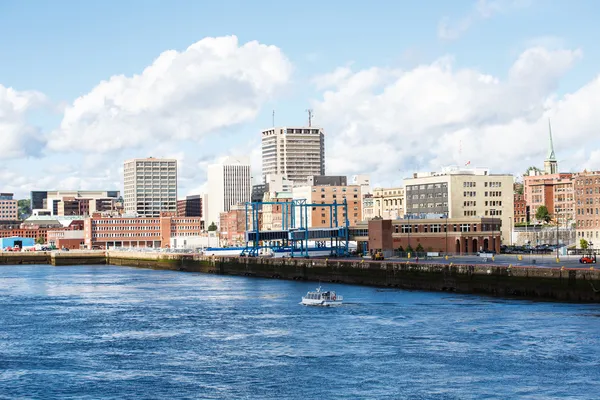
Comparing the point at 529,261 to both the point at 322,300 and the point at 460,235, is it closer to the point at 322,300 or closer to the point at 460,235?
the point at 322,300

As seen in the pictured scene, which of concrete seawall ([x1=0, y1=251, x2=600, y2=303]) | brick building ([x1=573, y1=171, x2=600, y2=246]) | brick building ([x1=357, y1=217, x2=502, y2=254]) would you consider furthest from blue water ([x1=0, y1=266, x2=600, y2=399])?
brick building ([x1=573, y1=171, x2=600, y2=246])

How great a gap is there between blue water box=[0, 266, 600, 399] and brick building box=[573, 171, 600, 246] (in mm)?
88420

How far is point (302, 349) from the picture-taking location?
227 feet

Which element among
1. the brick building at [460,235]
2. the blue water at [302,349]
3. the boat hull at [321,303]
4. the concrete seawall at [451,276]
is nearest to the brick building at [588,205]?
the brick building at [460,235]

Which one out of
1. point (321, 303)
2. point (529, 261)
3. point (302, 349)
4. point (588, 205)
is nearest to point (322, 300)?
point (321, 303)

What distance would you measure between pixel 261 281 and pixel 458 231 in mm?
54548

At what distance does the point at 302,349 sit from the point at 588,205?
13126cm

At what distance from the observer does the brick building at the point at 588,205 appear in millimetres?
183938

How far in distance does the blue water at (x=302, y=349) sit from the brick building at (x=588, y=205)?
88.4m

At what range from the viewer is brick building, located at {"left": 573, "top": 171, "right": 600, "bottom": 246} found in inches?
7242

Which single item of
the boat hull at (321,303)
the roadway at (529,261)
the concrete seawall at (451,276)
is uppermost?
the roadway at (529,261)

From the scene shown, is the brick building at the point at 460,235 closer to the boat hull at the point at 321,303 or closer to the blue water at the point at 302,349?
the blue water at the point at 302,349

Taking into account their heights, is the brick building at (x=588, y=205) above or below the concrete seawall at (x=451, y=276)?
above

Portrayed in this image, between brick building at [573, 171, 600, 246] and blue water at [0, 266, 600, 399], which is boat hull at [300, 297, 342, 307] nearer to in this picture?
blue water at [0, 266, 600, 399]
